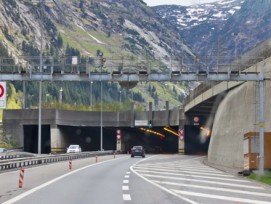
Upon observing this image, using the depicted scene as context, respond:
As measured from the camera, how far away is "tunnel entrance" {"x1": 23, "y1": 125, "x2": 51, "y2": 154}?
86688 millimetres

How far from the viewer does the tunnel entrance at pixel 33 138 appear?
86.7 m

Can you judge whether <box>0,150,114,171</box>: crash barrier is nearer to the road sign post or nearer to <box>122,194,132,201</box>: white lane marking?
the road sign post

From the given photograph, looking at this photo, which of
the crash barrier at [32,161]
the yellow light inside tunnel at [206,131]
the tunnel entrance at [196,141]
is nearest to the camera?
the crash barrier at [32,161]

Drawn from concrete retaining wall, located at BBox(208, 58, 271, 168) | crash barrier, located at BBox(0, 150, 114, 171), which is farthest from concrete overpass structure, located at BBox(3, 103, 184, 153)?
concrete retaining wall, located at BBox(208, 58, 271, 168)

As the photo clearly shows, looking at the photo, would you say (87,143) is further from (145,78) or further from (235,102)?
(145,78)

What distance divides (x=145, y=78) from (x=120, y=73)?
5.42 ft

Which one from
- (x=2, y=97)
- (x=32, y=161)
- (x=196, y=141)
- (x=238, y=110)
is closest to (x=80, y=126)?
(x=196, y=141)

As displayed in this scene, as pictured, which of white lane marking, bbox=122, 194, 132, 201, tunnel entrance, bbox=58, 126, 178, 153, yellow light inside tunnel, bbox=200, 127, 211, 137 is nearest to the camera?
white lane marking, bbox=122, 194, 132, 201

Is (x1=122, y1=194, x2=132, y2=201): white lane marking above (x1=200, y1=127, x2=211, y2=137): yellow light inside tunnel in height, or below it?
below

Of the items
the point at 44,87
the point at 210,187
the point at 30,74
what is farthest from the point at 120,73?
the point at 44,87

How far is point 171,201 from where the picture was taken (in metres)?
15.5

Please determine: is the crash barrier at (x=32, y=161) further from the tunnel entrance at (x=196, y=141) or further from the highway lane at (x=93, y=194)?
the tunnel entrance at (x=196, y=141)

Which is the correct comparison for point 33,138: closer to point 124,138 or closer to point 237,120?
point 124,138

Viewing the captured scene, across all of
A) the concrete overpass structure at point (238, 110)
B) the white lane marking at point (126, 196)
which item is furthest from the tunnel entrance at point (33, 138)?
the white lane marking at point (126, 196)
